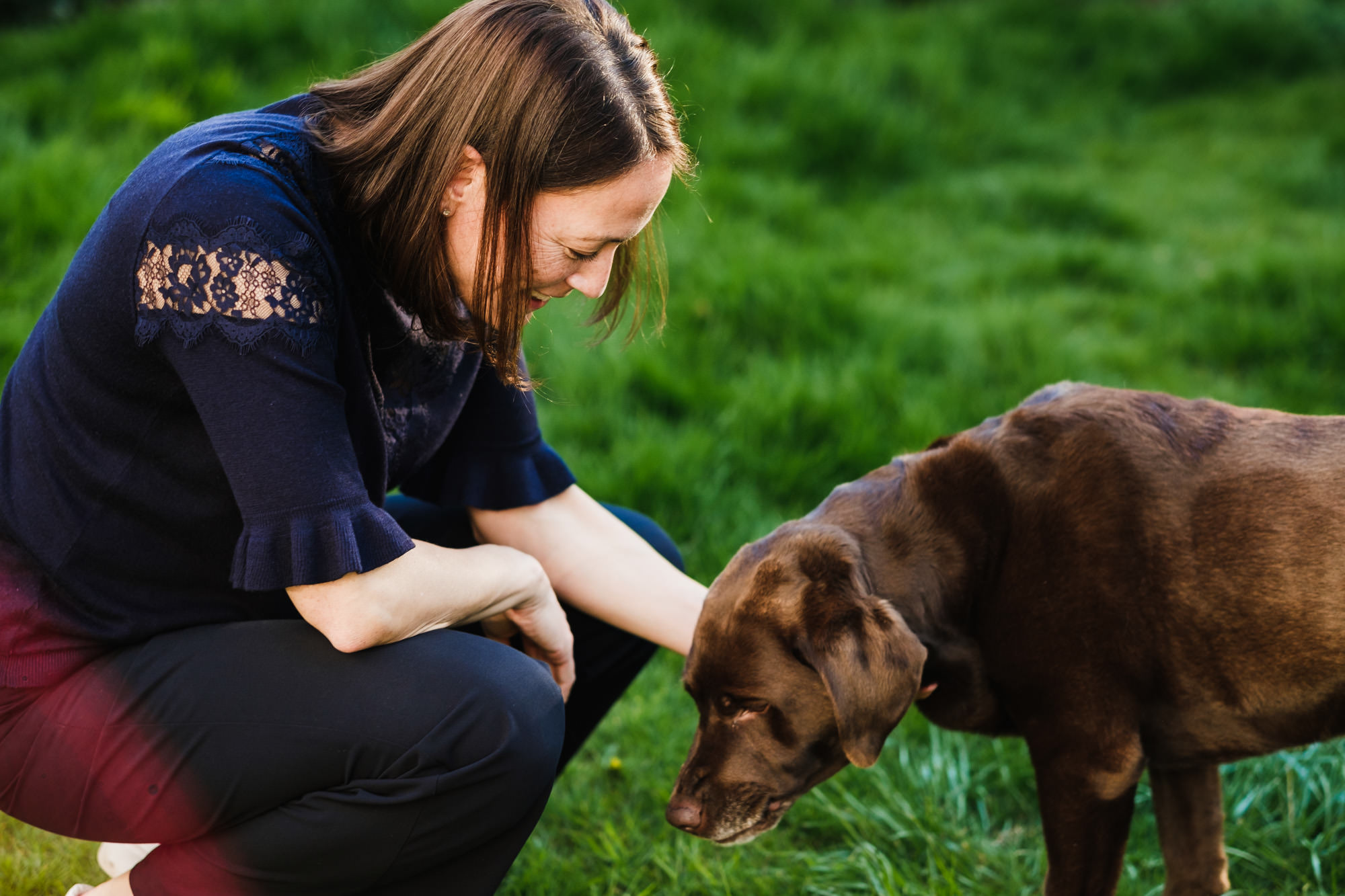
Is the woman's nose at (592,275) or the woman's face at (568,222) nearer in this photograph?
the woman's face at (568,222)

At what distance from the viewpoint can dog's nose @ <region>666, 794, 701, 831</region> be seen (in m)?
2.42

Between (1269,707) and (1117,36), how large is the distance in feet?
22.9

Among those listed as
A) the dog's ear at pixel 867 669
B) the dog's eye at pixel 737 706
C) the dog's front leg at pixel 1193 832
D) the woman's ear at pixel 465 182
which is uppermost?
the woman's ear at pixel 465 182

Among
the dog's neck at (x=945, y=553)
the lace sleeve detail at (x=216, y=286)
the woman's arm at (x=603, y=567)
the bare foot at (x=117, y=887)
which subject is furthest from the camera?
the woman's arm at (x=603, y=567)

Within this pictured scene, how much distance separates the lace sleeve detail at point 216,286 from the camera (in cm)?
178

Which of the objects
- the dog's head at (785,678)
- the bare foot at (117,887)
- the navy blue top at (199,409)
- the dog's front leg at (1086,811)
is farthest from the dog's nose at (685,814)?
the bare foot at (117,887)

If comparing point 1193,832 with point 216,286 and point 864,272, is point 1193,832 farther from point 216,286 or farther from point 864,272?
point 864,272

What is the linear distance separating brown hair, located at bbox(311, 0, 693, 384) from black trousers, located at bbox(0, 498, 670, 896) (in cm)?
61

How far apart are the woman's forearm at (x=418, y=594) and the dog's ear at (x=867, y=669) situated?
544mm

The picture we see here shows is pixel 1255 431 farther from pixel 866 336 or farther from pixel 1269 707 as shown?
pixel 866 336

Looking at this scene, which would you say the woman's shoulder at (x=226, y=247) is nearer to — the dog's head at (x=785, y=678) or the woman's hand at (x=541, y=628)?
the woman's hand at (x=541, y=628)

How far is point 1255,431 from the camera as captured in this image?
7.67 feet

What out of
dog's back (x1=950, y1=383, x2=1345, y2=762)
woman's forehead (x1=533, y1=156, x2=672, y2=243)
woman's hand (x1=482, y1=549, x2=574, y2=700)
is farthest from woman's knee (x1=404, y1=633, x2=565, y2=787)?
dog's back (x1=950, y1=383, x2=1345, y2=762)

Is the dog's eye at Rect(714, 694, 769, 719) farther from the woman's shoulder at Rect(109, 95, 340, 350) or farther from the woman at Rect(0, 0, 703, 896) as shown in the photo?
the woman's shoulder at Rect(109, 95, 340, 350)
